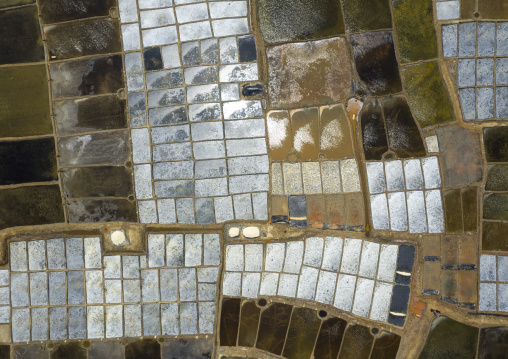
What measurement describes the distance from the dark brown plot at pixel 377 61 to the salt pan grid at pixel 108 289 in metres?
2.75

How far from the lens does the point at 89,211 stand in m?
4.62

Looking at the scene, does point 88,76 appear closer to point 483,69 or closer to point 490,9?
point 483,69

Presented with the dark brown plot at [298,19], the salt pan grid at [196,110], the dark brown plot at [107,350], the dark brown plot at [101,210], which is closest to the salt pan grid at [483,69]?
the dark brown plot at [298,19]

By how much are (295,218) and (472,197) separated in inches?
84.6

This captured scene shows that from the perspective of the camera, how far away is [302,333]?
14.7 ft

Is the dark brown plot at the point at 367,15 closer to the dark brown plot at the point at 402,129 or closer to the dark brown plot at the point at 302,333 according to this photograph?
the dark brown plot at the point at 402,129

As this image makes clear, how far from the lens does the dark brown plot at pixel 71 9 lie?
458 centimetres

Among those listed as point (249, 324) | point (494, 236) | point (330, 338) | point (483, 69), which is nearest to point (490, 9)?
point (483, 69)

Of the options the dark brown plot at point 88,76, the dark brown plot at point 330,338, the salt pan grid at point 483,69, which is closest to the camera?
the salt pan grid at point 483,69

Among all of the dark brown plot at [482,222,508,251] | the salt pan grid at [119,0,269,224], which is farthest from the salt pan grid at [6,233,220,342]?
the dark brown plot at [482,222,508,251]

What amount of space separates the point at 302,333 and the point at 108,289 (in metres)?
2.53

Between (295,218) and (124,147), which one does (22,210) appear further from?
(295,218)

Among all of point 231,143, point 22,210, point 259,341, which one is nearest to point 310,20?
point 231,143

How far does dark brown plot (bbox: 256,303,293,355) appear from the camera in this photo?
4.48 meters
